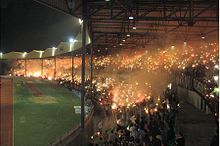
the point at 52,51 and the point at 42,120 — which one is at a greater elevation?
the point at 52,51

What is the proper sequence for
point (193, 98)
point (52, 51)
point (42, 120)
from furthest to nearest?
1. point (52, 51)
2. point (42, 120)
3. point (193, 98)

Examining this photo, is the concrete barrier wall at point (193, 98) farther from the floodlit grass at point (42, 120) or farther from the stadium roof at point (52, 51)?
the stadium roof at point (52, 51)

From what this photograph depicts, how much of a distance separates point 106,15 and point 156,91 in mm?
8423

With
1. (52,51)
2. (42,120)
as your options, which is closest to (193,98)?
(42,120)

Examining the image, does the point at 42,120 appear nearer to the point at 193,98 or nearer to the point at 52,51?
the point at 193,98

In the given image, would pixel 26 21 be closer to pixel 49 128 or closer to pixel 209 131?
pixel 49 128

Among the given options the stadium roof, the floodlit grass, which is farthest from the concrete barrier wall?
the stadium roof

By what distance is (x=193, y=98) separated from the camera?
2017 cm

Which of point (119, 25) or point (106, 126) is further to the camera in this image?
point (119, 25)

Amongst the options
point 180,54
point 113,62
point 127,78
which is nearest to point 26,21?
point 127,78

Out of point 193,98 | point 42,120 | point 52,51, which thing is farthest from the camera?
point 52,51

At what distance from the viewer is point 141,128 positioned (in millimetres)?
13164

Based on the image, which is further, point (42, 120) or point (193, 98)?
point (42, 120)

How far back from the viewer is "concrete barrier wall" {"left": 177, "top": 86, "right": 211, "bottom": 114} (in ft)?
58.3
